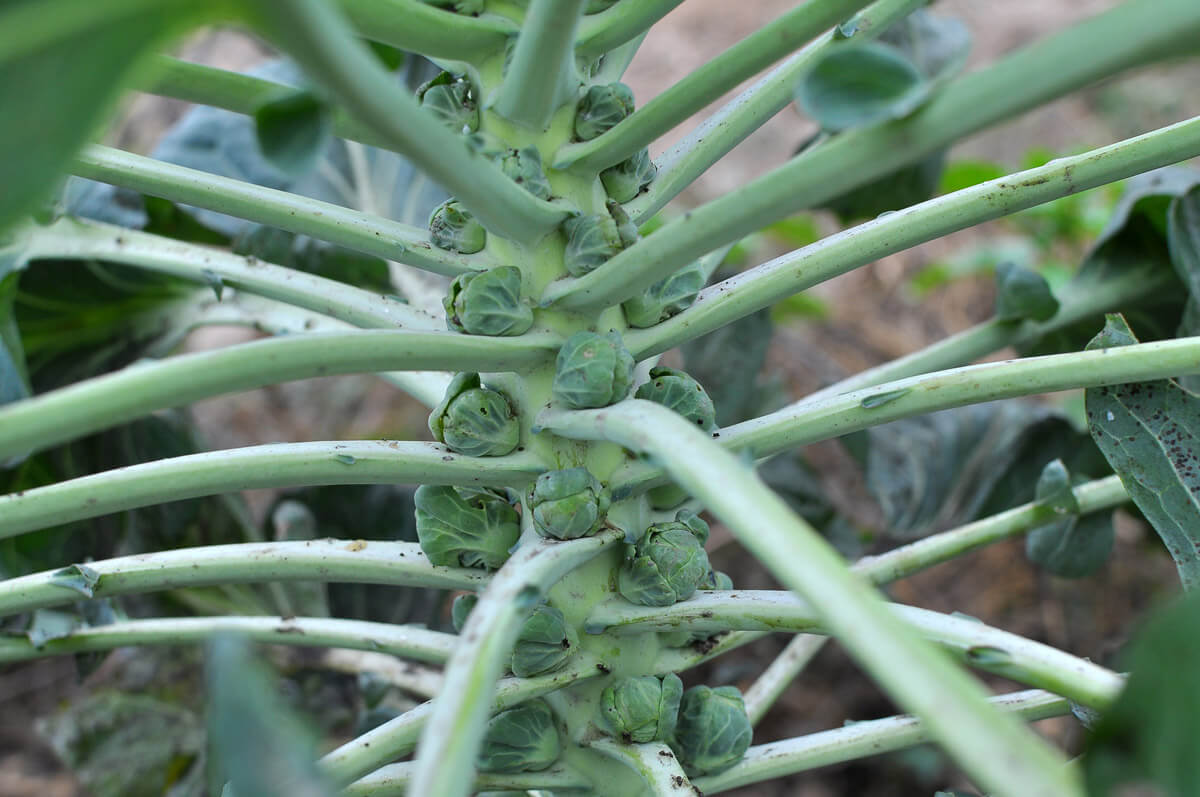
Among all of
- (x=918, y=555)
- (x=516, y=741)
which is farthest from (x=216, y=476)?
(x=918, y=555)

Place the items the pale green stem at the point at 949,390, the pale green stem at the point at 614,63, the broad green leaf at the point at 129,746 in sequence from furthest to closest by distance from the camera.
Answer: the broad green leaf at the point at 129,746 < the pale green stem at the point at 614,63 < the pale green stem at the point at 949,390

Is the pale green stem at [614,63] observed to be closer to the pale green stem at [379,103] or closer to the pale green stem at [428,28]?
the pale green stem at [428,28]

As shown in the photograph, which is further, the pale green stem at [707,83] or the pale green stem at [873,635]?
the pale green stem at [707,83]

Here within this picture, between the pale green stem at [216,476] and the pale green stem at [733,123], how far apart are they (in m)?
0.34

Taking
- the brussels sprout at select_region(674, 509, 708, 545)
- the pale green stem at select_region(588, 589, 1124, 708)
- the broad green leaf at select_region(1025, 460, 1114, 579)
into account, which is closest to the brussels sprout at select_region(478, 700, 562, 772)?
the pale green stem at select_region(588, 589, 1124, 708)

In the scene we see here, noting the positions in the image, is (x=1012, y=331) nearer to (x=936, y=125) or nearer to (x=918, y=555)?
(x=918, y=555)

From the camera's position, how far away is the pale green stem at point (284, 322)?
1.13 meters

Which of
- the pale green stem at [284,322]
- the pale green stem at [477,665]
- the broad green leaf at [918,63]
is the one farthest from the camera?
the broad green leaf at [918,63]

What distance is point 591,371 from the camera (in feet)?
2.67

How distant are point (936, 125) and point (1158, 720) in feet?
1.08

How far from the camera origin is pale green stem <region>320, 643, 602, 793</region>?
85 centimetres

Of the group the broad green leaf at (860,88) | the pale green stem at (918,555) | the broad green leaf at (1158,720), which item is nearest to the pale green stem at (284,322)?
the pale green stem at (918,555)

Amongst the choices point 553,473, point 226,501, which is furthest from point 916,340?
point 553,473

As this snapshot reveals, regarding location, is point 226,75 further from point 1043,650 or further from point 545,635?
point 1043,650
